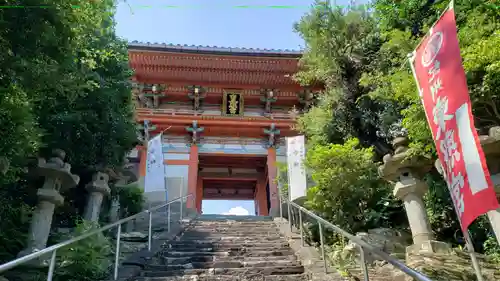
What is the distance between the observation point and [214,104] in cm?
1639

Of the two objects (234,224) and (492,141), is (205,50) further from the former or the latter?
(492,141)

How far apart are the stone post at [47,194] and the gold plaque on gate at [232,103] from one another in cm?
954

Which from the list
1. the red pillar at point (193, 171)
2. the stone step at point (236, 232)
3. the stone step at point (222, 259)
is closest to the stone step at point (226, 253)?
the stone step at point (222, 259)

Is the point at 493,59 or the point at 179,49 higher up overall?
the point at 179,49

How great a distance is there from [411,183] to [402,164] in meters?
0.34

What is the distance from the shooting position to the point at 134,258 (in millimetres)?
5605

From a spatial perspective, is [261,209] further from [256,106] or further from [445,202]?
[445,202]

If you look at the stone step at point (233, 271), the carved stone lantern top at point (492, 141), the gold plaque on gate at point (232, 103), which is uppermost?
the gold plaque on gate at point (232, 103)

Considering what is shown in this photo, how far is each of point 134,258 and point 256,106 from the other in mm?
11500

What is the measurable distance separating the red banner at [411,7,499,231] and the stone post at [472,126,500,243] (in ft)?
4.26

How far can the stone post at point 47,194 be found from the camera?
602 cm

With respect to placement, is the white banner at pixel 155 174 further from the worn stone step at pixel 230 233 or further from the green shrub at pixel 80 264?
the green shrub at pixel 80 264

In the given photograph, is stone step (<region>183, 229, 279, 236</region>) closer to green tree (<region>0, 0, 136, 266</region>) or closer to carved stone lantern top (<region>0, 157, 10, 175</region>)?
green tree (<region>0, 0, 136, 266</region>)

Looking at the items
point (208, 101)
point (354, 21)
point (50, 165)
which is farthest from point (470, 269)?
point (208, 101)
